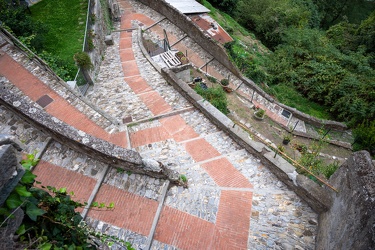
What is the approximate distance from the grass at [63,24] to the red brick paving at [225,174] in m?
7.94

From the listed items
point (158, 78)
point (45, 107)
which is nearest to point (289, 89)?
point (158, 78)

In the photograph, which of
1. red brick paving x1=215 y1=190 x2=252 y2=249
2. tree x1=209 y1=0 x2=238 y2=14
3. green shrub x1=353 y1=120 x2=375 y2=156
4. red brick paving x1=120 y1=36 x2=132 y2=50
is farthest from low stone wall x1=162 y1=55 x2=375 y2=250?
tree x1=209 y1=0 x2=238 y2=14

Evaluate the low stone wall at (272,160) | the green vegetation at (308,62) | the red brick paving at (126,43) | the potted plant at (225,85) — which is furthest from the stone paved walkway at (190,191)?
the green vegetation at (308,62)

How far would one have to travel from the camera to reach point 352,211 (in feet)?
Result: 14.6

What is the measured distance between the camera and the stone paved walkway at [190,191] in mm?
5648

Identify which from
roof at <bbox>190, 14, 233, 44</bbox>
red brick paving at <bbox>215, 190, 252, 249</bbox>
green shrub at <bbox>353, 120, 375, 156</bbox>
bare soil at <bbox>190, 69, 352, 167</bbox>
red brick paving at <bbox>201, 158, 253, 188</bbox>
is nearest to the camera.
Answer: red brick paving at <bbox>215, 190, 252, 249</bbox>

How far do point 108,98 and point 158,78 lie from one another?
249 centimetres

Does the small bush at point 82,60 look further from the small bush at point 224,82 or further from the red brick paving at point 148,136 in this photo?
the small bush at point 224,82

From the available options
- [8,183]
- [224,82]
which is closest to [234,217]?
[8,183]

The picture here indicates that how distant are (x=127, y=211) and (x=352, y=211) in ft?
16.0

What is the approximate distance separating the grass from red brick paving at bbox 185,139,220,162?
6882mm

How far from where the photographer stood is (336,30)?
2175 centimetres

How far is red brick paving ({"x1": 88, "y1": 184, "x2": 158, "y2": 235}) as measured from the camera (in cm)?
570

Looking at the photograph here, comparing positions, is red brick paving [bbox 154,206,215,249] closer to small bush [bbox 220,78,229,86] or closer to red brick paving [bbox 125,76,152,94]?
red brick paving [bbox 125,76,152,94]
